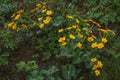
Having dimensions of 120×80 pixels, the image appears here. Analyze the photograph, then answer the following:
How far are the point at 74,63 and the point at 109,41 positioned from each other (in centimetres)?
74

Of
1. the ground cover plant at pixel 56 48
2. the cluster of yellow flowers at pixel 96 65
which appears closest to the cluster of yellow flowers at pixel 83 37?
the ground cover plant at pixel 56 48

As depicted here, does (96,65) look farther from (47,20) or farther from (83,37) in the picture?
(47,20)

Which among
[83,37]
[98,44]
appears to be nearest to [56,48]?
[83,37]

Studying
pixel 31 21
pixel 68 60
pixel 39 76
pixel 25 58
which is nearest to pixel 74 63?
pixel 68 60

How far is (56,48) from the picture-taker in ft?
14.9

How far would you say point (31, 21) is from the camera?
4984 millimetres

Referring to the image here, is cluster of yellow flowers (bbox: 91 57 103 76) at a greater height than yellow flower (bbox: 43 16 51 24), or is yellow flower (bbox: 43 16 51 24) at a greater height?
yellow flower (bbox: 43 16 51 24)

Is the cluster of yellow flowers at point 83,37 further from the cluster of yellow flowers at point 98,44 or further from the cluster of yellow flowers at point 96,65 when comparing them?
the cluster of yellow flowers at point 96,65

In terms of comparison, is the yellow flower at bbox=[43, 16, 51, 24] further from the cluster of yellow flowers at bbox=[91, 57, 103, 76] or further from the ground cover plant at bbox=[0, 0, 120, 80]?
the cluster of yellow flowers at bbox=[91, 57, 103, 76]

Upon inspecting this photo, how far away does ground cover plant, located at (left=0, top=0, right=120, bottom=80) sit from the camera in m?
4.19

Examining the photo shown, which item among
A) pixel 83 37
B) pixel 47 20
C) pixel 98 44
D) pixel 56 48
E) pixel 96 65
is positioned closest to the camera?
pixel 96 65

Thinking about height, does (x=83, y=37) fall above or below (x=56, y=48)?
above

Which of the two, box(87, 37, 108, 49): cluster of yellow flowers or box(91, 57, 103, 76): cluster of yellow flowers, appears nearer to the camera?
box(91, 57, 103, 76): cluster of yellow flowers

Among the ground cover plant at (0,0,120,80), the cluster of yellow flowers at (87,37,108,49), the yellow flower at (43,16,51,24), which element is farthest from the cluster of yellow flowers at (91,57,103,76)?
the yellow flower at (43,16,51,24)
